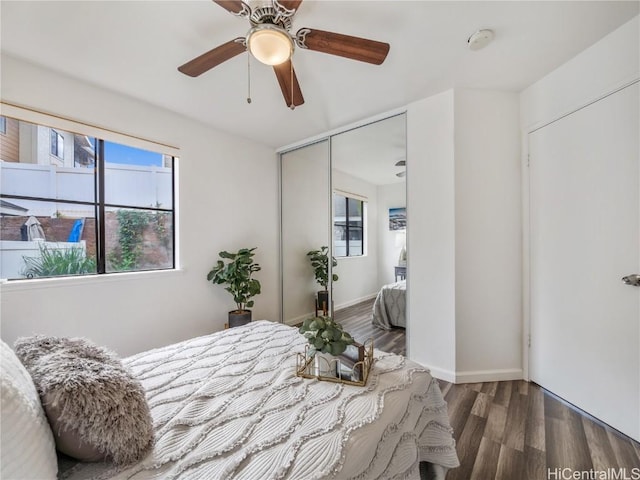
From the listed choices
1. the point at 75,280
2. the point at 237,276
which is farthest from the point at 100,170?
the point at 237,276

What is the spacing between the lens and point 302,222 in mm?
3523

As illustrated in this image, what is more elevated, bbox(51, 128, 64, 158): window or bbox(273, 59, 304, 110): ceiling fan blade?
bbox(273, 59, 304, 110): ceiling fan blade

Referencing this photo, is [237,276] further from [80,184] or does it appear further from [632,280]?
[632,280]

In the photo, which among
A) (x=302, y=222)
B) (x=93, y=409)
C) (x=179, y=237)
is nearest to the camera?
(x=93, y=409)

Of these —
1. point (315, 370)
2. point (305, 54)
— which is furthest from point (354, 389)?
point (305, 54)

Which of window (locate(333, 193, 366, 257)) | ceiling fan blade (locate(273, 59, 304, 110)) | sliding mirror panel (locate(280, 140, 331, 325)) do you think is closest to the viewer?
ceiling fan blade (locate(273, 59, 304, 110))

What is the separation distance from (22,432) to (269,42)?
151 cm

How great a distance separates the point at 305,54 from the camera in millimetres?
1853

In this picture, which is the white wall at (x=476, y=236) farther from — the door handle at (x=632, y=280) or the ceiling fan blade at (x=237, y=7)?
the ceiling fan blade at (x=237, y=7)

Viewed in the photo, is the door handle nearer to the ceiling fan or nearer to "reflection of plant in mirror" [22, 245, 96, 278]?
the ceiling fan

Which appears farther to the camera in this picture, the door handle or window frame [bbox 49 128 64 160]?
window frame [bbox 49 128 64 160]

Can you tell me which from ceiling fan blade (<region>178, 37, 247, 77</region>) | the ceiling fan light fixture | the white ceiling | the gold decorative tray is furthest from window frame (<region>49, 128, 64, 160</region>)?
the gold decorative tray

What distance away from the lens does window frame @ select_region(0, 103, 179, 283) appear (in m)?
1.97

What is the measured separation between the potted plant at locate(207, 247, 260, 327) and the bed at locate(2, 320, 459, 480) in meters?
1.38
